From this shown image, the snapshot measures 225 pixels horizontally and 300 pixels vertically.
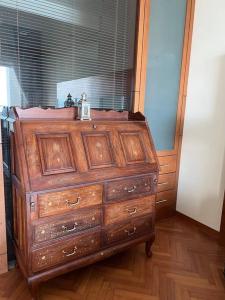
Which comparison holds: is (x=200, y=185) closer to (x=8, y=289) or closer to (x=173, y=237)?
(x=173, y=237)

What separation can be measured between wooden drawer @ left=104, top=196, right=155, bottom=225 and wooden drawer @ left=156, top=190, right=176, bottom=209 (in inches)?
29.2

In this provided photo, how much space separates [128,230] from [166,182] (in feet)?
3.32

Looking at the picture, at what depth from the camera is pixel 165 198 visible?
8.97 ft

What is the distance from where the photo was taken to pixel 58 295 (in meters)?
1.63

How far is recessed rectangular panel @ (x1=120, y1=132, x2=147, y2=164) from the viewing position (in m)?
1.81

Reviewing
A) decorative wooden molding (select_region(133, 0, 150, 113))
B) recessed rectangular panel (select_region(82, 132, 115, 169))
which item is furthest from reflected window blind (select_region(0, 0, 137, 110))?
recessed rectangular panel (select_region(82, 132, 115, 169))

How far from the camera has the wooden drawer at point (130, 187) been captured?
169cm

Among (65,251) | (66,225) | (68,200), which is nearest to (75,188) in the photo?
(68,200)

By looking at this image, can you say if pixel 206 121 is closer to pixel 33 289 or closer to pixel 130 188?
pixel 130 188

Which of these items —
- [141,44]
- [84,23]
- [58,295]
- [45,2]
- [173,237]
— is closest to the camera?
[58,295]

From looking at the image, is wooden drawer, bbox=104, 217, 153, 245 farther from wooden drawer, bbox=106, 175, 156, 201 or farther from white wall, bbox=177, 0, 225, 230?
white wall, bbox=177, 0, 225, 230

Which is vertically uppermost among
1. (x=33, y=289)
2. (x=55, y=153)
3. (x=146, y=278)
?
(x=55, y=153)

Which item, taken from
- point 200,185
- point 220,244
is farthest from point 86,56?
point 220,244

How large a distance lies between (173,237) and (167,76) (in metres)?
1.66
